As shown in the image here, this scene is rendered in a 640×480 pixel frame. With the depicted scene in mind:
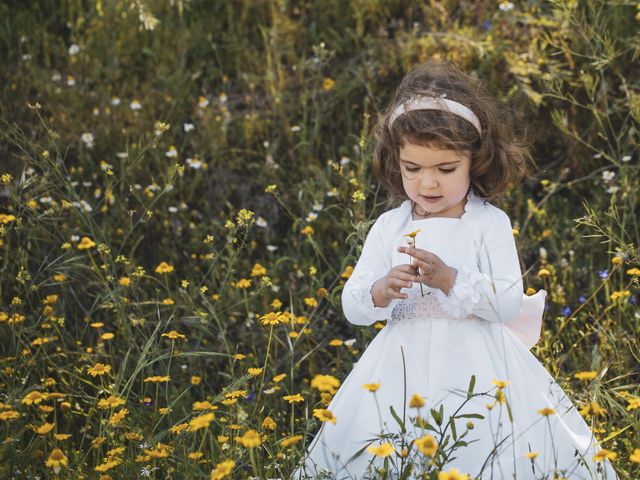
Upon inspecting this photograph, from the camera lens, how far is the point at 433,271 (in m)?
2.08

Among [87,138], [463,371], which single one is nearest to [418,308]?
[463,371]

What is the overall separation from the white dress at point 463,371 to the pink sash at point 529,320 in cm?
3

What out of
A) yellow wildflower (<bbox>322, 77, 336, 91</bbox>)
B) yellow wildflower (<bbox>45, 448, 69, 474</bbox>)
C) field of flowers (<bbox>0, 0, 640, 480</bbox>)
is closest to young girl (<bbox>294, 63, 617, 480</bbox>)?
field of flowers (<bbox>0, 0, 640, 480</bbox>)

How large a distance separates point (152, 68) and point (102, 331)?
1.75 metres

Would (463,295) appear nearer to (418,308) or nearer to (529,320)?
(418,308)

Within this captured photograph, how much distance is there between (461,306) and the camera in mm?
2115

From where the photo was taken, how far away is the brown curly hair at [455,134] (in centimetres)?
224

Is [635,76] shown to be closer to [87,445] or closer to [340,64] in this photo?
[340,64]

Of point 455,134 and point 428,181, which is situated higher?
point 455,134

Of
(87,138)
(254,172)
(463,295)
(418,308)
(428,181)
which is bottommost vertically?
(254,172)

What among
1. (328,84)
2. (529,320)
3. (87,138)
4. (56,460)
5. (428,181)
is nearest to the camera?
(56,460)

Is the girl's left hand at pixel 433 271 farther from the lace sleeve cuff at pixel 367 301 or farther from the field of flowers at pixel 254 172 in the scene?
the field of flowers at pixel 254 172

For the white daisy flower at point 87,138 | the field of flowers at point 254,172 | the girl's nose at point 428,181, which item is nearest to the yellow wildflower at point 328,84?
the field of flowers at point 254,172

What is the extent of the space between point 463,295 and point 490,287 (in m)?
0.08
